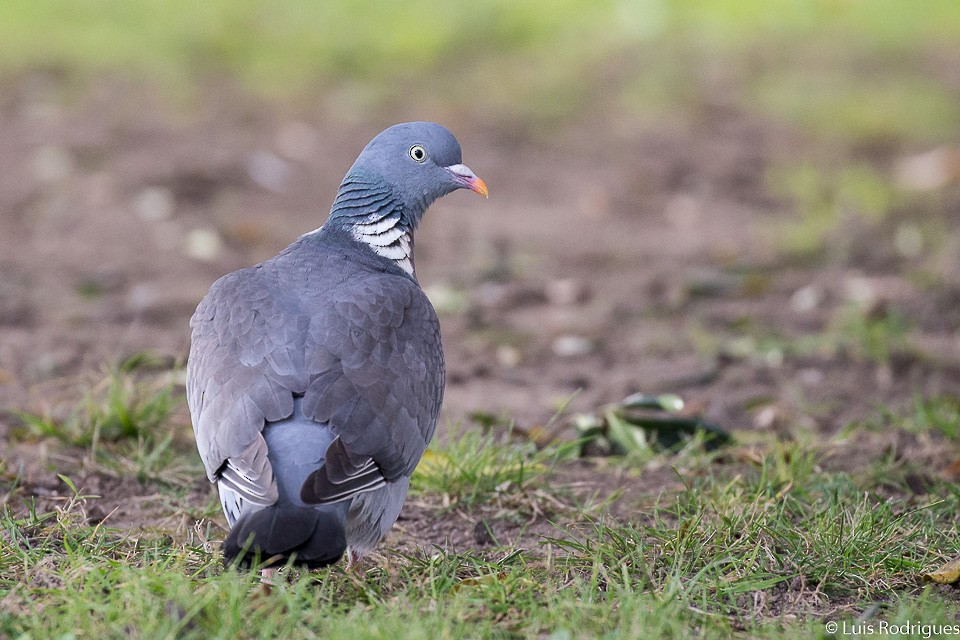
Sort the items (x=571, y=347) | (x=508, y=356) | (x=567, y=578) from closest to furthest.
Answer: (x=567, y=578), (x=508, y=356), (x=571, y=347)

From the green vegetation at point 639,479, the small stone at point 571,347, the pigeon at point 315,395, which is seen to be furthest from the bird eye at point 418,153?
the small stone at point 571,347

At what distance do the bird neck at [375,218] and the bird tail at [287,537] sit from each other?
131 centimetres

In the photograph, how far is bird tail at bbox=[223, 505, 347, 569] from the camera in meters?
3.02

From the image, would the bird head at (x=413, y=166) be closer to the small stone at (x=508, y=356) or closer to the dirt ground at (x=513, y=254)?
the dirt ground at (x=513, y=254)

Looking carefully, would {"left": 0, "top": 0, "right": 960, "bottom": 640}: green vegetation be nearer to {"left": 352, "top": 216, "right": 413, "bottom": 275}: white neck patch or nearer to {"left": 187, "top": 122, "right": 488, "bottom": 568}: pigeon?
{"left": 187, "top": 122, "right": 488, "bottom": 568}: pigeon

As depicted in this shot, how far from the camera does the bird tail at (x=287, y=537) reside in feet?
9.91

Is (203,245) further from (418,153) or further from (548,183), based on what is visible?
(418,153)

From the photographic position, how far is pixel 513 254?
7.18 m

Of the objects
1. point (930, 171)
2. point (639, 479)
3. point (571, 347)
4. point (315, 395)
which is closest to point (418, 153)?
point (315, 395)

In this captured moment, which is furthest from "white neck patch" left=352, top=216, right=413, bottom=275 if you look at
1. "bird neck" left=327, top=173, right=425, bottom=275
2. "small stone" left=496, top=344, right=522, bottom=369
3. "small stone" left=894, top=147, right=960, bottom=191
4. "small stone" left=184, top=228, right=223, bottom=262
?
"small stone" left=894, top=147, right=960, bottom=191

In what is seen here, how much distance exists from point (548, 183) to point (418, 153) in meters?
4.06

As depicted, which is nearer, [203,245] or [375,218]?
[375,218]

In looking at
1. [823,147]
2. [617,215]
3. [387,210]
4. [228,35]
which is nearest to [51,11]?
[228,35]

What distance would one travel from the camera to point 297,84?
375 inches
